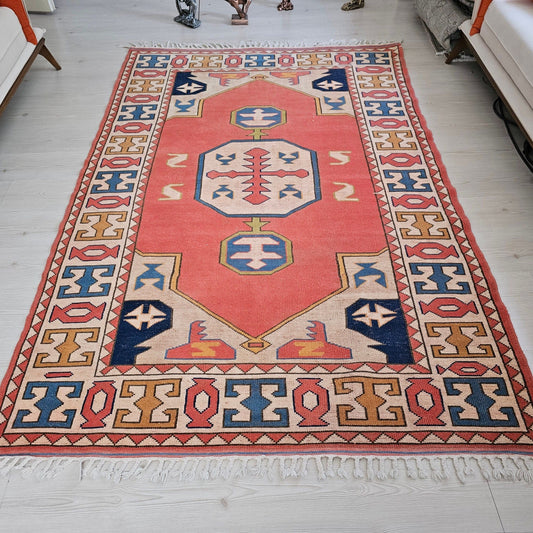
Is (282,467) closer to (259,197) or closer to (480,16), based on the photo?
(259,197)

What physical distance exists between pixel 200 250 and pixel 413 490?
1.12 meters

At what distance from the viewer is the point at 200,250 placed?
228cm

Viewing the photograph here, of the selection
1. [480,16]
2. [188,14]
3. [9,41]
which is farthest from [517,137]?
[9,41]

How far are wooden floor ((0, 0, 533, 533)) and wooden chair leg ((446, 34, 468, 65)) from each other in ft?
0.23

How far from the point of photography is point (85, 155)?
9.29 feet

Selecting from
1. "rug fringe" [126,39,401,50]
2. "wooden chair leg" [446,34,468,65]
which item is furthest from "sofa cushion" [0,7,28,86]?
"wooden chair leg" [446,34,468,65]

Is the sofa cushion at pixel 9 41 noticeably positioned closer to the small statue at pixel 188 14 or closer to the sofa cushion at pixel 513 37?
the small statue at pixel 188 14

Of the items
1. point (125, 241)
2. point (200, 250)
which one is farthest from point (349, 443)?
point (125, 241)

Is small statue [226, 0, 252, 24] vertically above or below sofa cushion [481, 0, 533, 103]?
below

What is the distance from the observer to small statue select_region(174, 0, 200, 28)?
13.1 feet

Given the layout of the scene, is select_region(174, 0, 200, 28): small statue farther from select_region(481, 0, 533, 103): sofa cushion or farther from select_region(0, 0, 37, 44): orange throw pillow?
select_region(481, 0, 533, 103): sofa cushion

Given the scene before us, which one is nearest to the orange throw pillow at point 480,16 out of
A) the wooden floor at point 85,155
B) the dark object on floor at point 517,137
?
the wooden floor at point 85,155

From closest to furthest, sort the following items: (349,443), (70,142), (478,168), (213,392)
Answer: (349,443)
(213,392)
(478,168)
(70,142)

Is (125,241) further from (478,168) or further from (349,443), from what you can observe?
(478,168)
